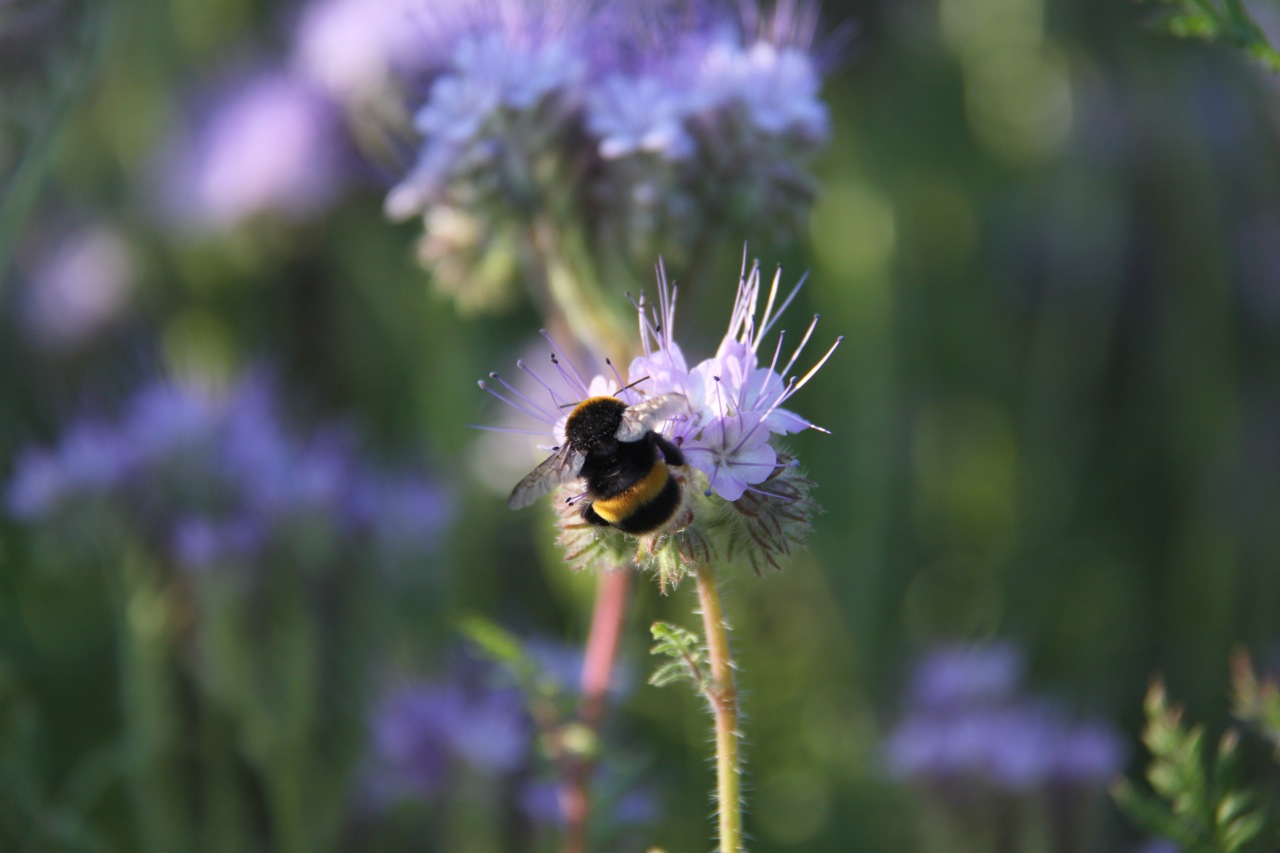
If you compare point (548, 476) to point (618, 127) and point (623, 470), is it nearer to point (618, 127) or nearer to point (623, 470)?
point (623, 470)

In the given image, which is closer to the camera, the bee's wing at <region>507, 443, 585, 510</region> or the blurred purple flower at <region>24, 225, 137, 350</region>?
the bee's wing at <region>507, 443, 585, 510</region>

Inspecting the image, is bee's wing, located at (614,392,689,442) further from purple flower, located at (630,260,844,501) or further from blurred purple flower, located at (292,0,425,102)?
blurred purple flower, located at (292,0,425,102)

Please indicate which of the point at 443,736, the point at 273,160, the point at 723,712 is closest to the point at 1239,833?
the point at 723,712

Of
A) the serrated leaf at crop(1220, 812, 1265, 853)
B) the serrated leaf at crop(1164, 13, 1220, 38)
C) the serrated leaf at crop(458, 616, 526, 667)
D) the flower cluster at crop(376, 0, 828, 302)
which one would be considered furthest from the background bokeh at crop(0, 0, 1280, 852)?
the serrated leaf at crop(1164, 13, 1220, 38)

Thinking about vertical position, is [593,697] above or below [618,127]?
below

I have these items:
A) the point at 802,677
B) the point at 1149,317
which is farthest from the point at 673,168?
the point at 1149,317

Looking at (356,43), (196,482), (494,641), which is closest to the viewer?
(494,641)
